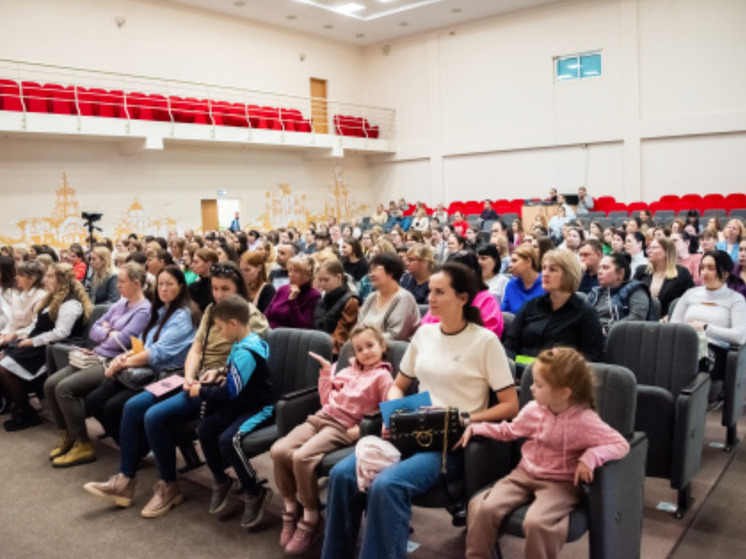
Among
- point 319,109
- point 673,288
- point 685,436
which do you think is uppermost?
point 319,109

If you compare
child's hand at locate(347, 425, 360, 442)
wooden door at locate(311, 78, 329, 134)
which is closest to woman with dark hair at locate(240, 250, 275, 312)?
child's hand at locate(347, 425, 360, 442)

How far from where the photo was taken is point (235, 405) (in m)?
3.38

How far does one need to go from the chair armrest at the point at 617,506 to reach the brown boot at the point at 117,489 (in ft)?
7.99

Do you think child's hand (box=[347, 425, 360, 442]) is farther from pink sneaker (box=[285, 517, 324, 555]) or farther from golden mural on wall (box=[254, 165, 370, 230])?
golden mural on wall (box=[254, 165, 370, 230])

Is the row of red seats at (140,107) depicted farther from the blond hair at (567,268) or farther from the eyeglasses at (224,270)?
the blond hair at (567,268)

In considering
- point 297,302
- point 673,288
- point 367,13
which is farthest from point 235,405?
point 367,13

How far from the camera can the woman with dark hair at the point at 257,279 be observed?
4.79 m

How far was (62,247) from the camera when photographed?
43.3ft

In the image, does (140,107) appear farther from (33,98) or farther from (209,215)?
(209,215)

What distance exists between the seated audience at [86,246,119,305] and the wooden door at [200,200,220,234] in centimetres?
956

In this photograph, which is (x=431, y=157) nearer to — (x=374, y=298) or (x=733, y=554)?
(x=374, y=298)

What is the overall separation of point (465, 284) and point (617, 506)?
104cm

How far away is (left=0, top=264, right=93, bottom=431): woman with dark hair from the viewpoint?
4832 mm

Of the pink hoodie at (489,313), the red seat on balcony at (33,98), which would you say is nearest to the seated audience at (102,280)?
the pink hoodie at (489,313)
